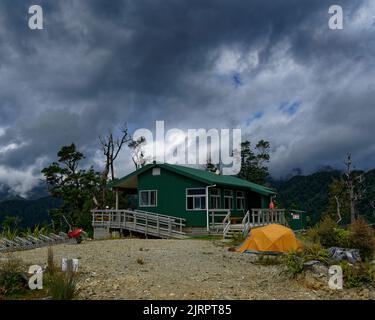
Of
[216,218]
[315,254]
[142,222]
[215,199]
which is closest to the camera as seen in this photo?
[315,254]

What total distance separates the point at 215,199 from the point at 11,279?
20.8 metres

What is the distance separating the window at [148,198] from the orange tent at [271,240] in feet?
45.0

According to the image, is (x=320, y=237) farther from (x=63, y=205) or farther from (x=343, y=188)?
(x=343, y=188)

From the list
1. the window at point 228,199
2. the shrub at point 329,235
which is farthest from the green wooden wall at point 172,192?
the shrub at point 329,235

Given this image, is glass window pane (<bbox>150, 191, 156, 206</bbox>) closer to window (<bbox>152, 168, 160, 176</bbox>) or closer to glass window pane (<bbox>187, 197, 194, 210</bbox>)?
window (<bbox>152, 168, 160, 176</bbox>)

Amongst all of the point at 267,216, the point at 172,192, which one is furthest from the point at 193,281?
the point at 172,192

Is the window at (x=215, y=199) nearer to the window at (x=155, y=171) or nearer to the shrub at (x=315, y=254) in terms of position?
the window at (x=155, y=171)

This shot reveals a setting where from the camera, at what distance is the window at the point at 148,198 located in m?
29.6

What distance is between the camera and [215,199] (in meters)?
29.2

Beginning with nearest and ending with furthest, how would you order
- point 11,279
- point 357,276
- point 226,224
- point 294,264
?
1. point 11,279
2. point 357,276
3. point 294,264
4. point 226,224

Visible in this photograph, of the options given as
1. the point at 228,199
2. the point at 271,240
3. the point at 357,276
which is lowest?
the point at 357,276

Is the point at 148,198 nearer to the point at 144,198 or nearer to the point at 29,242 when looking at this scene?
the point at 144,198

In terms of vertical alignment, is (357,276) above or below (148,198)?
below
